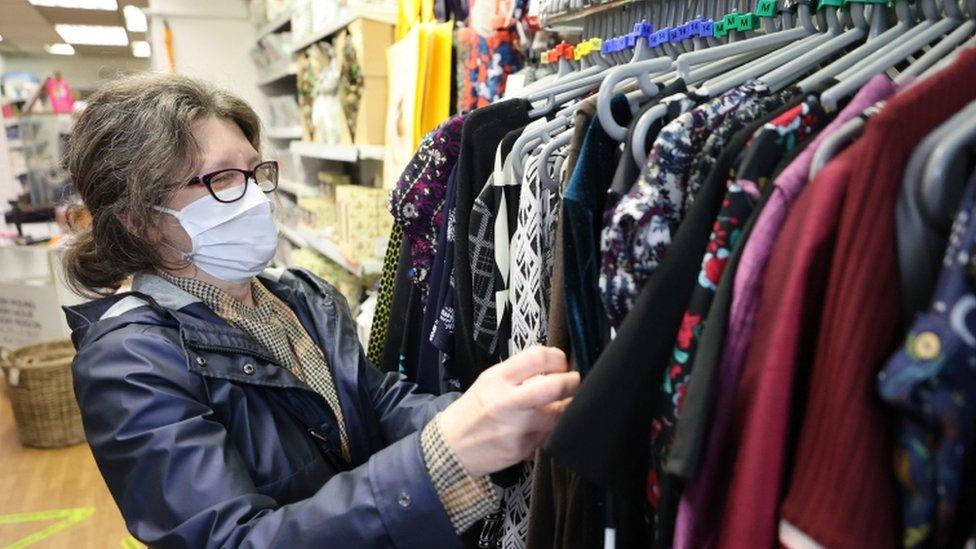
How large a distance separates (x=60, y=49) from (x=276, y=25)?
914 centimetres

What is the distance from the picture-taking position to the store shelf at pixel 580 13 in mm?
1154

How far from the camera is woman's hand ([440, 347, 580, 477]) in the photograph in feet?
2.34

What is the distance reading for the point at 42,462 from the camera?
339 cm

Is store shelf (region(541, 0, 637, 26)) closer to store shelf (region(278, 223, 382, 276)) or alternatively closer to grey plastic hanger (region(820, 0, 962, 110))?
grey plastic hanger (region(820, 0, 962, 110))

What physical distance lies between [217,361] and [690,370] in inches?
29.2

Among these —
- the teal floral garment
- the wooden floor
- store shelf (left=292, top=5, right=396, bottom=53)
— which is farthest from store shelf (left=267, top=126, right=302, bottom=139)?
the teal floral garment

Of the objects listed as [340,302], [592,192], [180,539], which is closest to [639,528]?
[592,192]

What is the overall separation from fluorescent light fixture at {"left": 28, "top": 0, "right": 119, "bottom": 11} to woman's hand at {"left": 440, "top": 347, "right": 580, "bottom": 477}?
6.45 m

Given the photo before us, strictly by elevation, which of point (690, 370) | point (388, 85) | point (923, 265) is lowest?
point (690, 370)

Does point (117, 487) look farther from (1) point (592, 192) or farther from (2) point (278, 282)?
(1) point (592, 192)

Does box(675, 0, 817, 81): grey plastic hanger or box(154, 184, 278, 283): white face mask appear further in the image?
box(154, 184, 278, 283): white face mask

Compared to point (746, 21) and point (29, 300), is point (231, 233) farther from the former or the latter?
point (29, 300)

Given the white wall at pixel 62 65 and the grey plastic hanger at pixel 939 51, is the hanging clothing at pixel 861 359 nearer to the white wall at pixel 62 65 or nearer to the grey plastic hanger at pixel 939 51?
the grey plastic hanger at pixel 939 51

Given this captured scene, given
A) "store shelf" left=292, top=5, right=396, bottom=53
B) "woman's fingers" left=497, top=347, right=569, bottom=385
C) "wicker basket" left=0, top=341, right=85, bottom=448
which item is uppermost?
"store shelf" left=292, top=5, right=396, bottom=53
